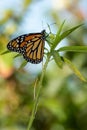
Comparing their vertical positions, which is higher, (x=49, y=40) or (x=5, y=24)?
(x=49, y=40)

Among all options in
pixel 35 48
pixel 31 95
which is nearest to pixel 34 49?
pixel 35 48

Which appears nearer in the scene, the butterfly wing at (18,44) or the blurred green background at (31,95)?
the butterfly wing at (18,44)

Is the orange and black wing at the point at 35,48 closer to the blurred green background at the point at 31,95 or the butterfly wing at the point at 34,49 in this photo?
the butterfly wing at the point at 34,49

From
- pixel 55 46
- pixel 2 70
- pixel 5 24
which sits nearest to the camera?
pixel 55 46

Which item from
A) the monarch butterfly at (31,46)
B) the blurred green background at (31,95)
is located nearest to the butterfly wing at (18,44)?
the monarch butterfly at (31,46)

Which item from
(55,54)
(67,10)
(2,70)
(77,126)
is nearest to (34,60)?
(55,54)

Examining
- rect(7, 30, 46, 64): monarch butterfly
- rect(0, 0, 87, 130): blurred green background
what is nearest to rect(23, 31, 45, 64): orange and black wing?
rect(7, 30, 46, 64): monarch butterfly

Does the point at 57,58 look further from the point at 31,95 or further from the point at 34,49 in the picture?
the point at 31,95

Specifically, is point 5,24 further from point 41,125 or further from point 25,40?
point 25,40
